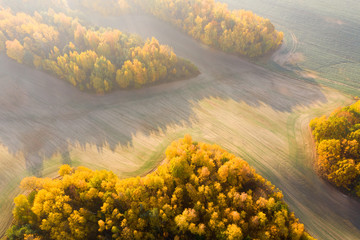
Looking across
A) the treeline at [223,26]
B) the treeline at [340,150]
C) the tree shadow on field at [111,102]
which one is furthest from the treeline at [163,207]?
the treeline at [223,26]

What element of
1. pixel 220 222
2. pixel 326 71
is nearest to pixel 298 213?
pixel 220 222

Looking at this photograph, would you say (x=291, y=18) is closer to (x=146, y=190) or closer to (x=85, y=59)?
(x=85, y=59)

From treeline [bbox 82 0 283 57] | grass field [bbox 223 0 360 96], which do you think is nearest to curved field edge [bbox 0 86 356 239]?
grass field [bbox 223 0 360 96]

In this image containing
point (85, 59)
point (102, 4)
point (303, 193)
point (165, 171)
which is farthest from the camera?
point (102, 4)

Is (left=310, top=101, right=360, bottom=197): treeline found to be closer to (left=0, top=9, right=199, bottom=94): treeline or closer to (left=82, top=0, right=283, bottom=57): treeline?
(left=82, top=0, right=283, bottom=57): treeline

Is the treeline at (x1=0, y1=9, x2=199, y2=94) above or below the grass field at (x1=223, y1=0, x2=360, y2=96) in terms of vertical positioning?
→ below

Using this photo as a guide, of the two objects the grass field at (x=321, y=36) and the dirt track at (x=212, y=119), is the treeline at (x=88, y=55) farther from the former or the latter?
the grass field at (x=321, y=36)
